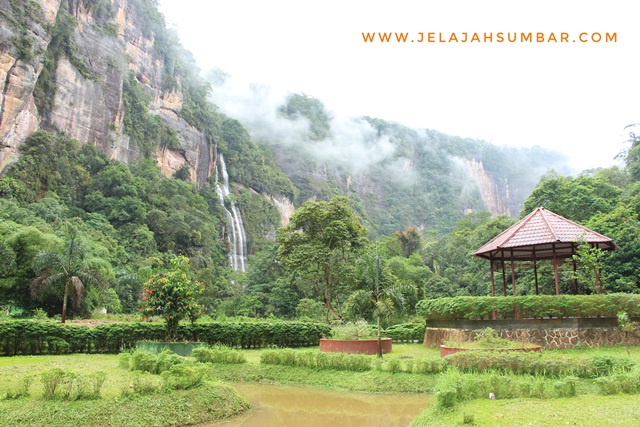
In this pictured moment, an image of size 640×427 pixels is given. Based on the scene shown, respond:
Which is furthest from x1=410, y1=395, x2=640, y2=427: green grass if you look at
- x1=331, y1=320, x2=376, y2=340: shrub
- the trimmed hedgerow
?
x1=331, y1=320, x2=376, y2=340: shrub

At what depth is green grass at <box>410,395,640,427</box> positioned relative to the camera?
5.94 metres

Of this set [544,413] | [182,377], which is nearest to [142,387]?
[182,377]

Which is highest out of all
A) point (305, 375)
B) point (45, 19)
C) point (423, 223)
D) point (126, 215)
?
point (45, 19)

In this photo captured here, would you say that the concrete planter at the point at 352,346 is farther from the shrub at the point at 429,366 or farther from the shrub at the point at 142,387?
the shrub at the point at 142,387

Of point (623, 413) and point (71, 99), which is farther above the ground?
point (71, 99)

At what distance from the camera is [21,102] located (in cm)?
3809

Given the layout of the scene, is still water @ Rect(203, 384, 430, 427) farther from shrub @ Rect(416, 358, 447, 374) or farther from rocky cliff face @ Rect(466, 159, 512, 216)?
rocky cliff face @ Rect(466, 159, 512, 216)

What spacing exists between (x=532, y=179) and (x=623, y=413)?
388 ft

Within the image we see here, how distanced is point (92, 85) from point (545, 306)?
4711cm

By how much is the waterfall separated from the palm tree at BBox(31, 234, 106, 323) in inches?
1228

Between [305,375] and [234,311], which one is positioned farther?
[234,311]

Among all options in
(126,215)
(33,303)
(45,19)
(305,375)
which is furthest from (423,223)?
(305,375)

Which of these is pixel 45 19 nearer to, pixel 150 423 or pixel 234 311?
pixel 234 311

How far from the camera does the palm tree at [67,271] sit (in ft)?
70.1
